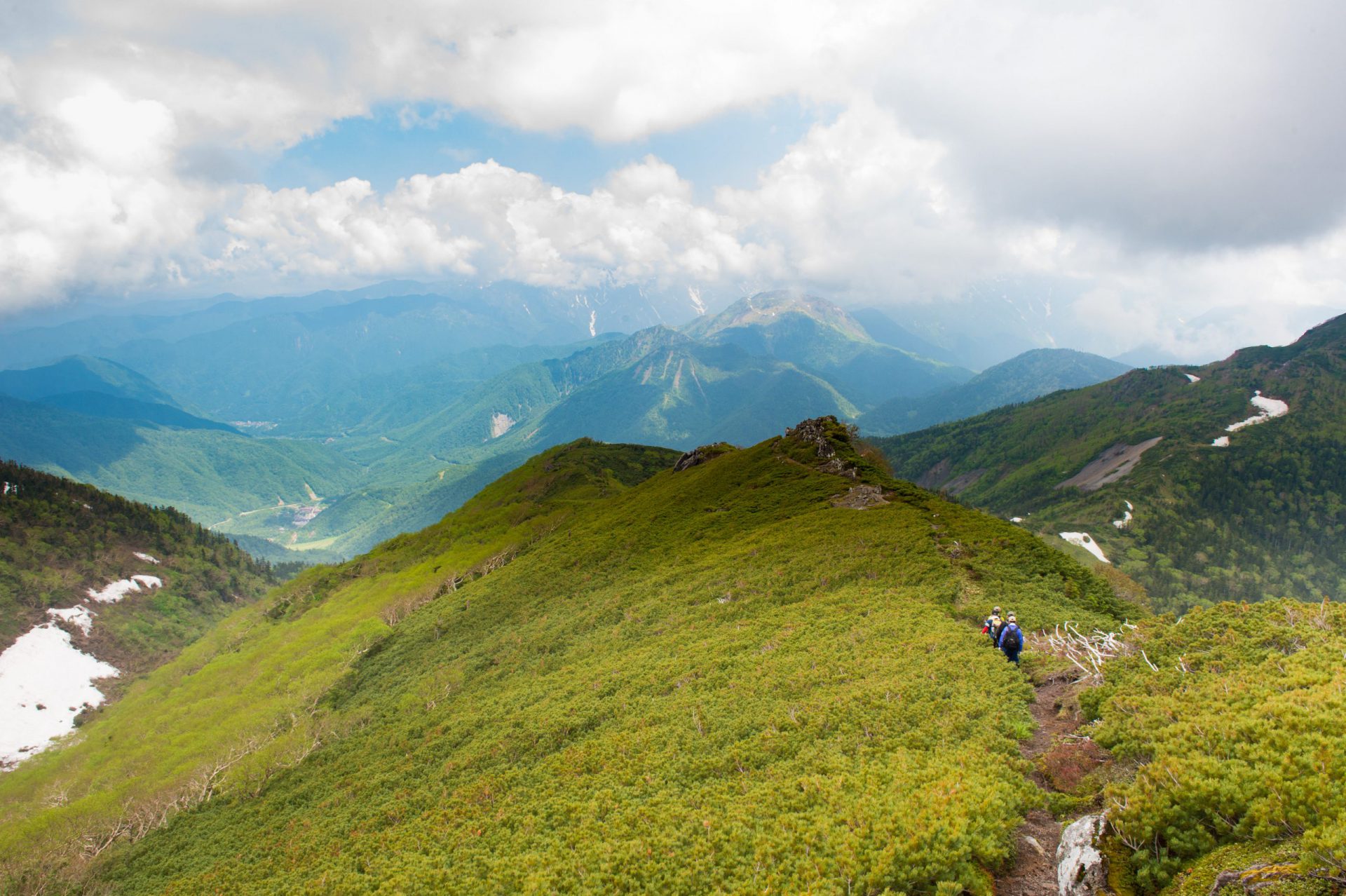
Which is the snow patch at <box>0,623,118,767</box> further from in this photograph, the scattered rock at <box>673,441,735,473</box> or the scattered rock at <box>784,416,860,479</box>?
the scattered rock at <box>784,416,860,479</box>

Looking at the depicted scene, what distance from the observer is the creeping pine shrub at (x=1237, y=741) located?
1196 cm

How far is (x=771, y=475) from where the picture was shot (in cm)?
7962

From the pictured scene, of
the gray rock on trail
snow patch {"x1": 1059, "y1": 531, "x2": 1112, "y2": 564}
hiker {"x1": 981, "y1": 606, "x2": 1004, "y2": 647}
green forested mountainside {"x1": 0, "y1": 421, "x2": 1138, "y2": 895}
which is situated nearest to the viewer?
the gray rock on trail

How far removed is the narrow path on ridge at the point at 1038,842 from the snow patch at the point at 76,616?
773 ft

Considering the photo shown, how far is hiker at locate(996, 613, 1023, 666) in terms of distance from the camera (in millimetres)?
26766

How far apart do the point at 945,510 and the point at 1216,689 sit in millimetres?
37406

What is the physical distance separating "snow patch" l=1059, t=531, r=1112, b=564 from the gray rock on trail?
196400 mm

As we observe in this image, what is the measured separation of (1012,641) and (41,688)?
217 m

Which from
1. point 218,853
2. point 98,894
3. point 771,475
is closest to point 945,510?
point 771,475

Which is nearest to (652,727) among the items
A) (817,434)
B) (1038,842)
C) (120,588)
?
(1038,842)

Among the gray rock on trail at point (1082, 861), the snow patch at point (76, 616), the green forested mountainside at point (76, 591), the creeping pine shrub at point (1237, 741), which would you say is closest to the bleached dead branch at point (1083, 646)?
the creeping pine shrub at point (1237, 741)

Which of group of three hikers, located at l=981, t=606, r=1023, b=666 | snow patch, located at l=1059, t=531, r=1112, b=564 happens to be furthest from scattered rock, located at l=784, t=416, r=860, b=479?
snow patch, located at l=1059, t=531, r=1112, b=564

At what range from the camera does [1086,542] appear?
18188 cm

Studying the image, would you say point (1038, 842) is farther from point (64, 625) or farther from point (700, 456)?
point (64, 625)
